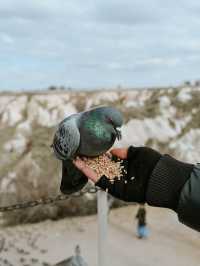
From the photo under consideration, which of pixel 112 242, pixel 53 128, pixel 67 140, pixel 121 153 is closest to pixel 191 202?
pixel 121 153

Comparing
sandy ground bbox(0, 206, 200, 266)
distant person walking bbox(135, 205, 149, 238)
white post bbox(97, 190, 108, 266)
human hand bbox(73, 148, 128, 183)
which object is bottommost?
sandy ground bbox(0, 206, 200, 266)

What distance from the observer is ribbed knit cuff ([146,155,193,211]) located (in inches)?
48.0

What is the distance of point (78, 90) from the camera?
11547mm

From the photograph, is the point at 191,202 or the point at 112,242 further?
the point at 112,242

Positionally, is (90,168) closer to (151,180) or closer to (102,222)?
(151,180)

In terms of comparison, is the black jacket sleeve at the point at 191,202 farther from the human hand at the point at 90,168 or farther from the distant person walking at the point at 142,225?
the distant person walking at the point at 142,225

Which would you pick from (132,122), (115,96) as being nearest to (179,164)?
(132,122)

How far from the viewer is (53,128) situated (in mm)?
7281

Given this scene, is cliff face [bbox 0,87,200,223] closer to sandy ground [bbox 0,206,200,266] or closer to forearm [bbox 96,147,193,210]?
sandy ground [bbox 0,206,200,266]

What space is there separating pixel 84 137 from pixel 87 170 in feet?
0.29

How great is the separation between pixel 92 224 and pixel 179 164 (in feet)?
14.4

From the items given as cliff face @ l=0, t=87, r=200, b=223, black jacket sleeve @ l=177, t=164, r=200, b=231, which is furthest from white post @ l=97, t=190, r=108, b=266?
black jacket sleeve @ l=177, t=164, r=200, b=231

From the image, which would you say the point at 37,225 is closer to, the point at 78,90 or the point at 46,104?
the point at 46,104

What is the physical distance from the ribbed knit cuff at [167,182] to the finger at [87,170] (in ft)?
0.49
